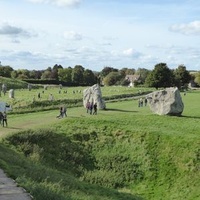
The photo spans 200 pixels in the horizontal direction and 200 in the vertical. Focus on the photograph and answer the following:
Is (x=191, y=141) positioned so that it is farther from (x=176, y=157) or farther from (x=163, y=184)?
(x=163, y=184)

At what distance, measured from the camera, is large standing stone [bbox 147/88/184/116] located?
150 feet

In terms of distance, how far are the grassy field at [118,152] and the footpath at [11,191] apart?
768 centimetres

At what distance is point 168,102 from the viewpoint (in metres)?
46.2

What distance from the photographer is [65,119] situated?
43219 millimetres

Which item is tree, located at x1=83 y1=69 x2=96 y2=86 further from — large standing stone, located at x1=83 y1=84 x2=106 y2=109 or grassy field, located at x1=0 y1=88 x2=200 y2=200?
grassy field, located at x1=0 y1=88 x2=200 y2=200

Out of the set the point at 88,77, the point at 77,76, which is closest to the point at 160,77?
the point at 77,76

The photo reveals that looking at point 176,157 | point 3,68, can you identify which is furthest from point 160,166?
point 3,68

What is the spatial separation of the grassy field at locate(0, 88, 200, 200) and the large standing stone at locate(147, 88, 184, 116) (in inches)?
139

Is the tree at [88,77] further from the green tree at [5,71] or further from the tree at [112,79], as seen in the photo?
the green tree at [5,71]

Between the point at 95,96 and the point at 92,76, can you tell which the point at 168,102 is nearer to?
the point at 95,96

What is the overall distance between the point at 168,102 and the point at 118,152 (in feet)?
41.1

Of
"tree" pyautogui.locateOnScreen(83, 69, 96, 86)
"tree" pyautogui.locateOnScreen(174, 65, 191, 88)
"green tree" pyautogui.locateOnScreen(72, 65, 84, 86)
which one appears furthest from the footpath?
"tree" pyautogui.locateOnScreen(83, 69, 96, 86)

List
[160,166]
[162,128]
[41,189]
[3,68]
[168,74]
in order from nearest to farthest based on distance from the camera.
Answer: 1. [41,189]
2. [160,166]
3. [162,128]
4. [168,74]
5. [3,68]

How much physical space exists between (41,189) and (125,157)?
18933 mm
